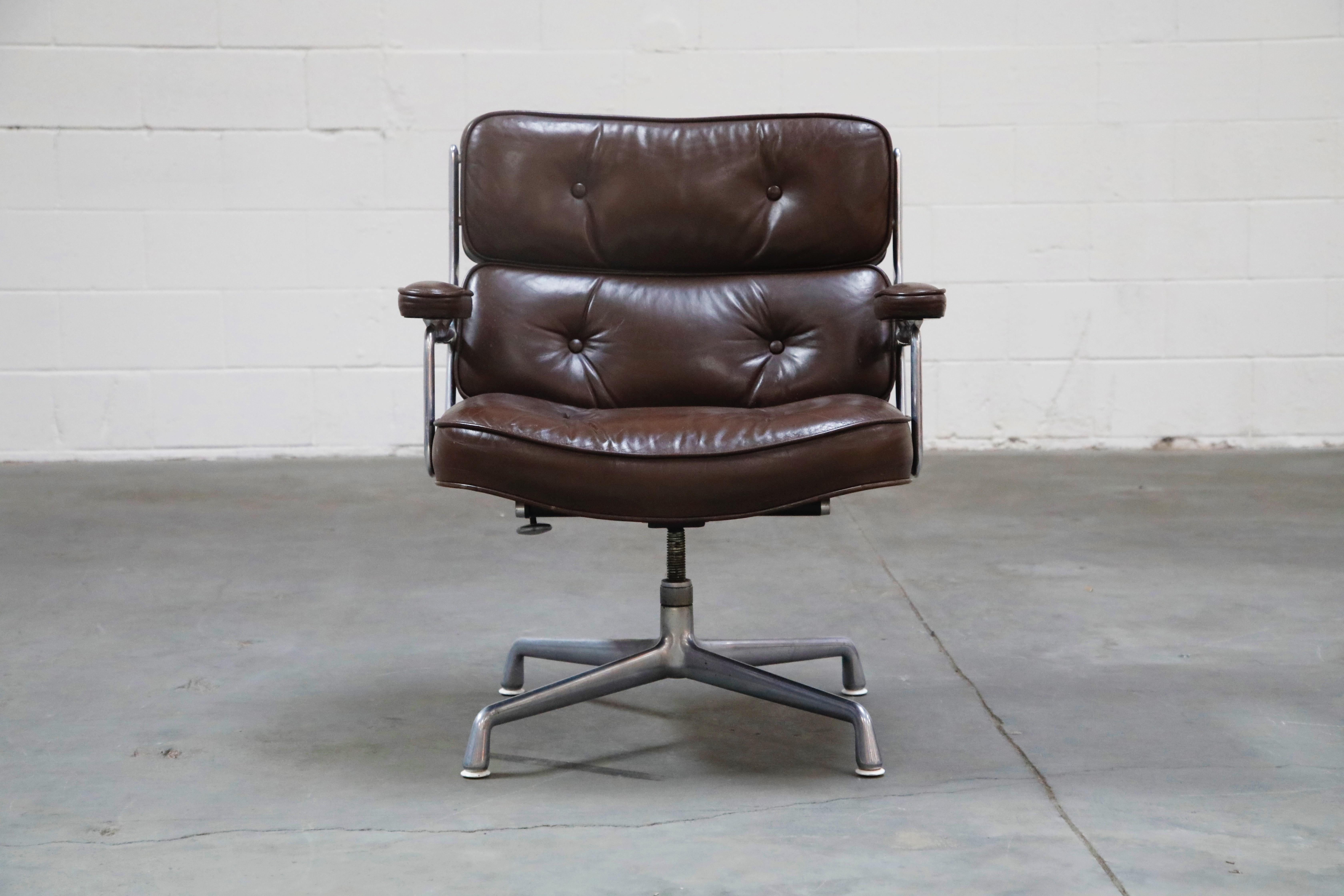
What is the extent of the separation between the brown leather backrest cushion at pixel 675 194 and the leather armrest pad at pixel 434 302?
0.31 metres

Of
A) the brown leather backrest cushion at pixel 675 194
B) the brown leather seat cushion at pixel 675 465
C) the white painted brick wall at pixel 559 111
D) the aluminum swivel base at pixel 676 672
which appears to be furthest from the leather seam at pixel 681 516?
the white painted brick wall at pixel 559 111

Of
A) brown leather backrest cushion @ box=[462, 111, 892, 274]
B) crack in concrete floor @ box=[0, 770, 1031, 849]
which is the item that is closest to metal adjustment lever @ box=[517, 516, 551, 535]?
crack in concrete floor @ box=[0, 770, 1031, 849]

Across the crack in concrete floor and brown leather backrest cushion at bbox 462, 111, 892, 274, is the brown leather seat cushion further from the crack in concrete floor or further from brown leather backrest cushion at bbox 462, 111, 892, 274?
brown leather backrest cushion at bbox 462, 111, 892, 274

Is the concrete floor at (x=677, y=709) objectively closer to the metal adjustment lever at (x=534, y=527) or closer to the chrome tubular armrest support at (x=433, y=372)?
the metal adjustment lever at (x=534, y=527)

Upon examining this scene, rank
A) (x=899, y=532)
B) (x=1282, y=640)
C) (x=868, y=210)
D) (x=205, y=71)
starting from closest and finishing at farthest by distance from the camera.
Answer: (x=868, y=210) → (x=1282, y=640) → (x=899, y=532) → (x=205, y=71)

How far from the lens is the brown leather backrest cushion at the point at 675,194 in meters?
2.06

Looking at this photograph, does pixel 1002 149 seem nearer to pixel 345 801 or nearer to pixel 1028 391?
pixel 1028 391

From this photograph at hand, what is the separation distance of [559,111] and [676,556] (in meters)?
2.62

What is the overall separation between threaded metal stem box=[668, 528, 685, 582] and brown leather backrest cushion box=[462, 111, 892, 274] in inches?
19.1

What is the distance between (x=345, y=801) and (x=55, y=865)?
31cm

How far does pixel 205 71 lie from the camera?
160 inches

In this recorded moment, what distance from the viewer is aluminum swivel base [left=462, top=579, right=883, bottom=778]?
5.53 feet

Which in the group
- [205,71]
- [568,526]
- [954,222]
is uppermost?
[205,71]

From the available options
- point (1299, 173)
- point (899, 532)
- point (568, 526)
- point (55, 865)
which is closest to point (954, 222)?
point (1299, 173)
